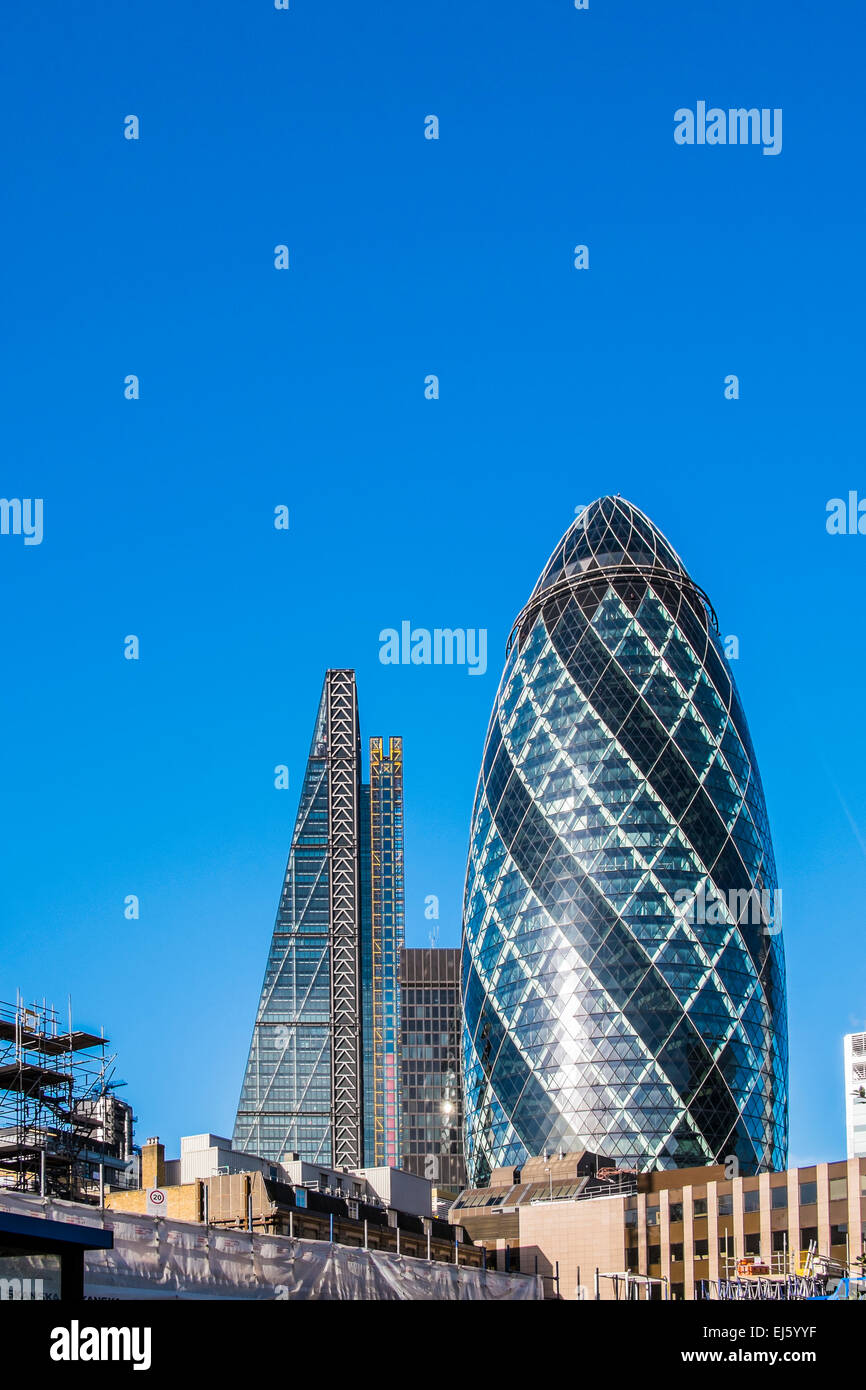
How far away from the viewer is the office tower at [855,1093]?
17625cm

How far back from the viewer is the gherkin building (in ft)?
410

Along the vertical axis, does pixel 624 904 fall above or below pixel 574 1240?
above

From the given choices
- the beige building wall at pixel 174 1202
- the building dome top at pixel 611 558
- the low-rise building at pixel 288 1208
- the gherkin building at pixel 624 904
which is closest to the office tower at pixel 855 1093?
the gherkin building at pixel 624 904

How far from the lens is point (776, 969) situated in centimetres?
13300

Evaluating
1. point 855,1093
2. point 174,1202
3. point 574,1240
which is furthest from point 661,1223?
point 855,1093

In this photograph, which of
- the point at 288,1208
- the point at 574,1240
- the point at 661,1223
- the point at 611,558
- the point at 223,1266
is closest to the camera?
the point at 223,1266

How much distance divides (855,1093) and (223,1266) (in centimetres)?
14403


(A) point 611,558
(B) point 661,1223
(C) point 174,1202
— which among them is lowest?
(B) point 661,1223

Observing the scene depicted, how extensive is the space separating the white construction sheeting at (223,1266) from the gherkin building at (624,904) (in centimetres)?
7224

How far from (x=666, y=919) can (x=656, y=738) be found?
1487 centimetres

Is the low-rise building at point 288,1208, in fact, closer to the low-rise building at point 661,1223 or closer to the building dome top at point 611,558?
the low-rise building at point 661,1223

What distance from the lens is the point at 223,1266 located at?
42531mm

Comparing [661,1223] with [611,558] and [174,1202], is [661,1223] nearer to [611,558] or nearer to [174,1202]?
[174,1202]
